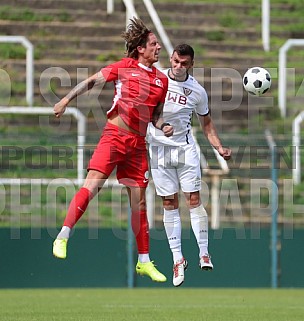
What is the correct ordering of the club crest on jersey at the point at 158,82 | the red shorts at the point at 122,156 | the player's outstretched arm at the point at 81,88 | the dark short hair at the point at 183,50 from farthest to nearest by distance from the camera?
the dark short hair at the point at 183,50
the club crest on jersey at the point at 158,82
the red shorts at the point at 122,156
the player's outstretched arm at the point at 81,88

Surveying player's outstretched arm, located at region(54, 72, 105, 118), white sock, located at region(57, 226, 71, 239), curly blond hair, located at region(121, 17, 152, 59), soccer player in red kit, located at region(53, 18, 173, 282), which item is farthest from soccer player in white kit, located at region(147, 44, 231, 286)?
white sock, located at region(57, 226, 71, 239)

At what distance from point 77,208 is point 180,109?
1.90m

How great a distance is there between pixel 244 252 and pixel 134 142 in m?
6.26

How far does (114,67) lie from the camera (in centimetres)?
1020

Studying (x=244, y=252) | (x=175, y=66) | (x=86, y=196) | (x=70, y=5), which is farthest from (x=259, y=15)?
(x=86, y=196)

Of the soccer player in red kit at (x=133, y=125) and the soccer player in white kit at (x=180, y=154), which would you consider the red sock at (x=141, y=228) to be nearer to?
the soccer player in red kit at (x=133, y=125)

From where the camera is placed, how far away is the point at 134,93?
10.4 metres

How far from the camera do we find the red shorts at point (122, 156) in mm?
10203

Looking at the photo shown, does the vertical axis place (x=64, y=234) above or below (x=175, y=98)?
below

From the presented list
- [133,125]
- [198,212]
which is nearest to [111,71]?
[133,125]

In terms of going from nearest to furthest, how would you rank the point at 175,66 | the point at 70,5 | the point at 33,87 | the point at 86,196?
the point at 86,196 < the point at 175,66 < the point at 33,87 < the point at 70,5

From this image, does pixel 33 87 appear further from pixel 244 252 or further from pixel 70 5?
pixel 244 252

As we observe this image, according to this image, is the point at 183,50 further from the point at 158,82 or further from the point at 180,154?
the point at 180,154
